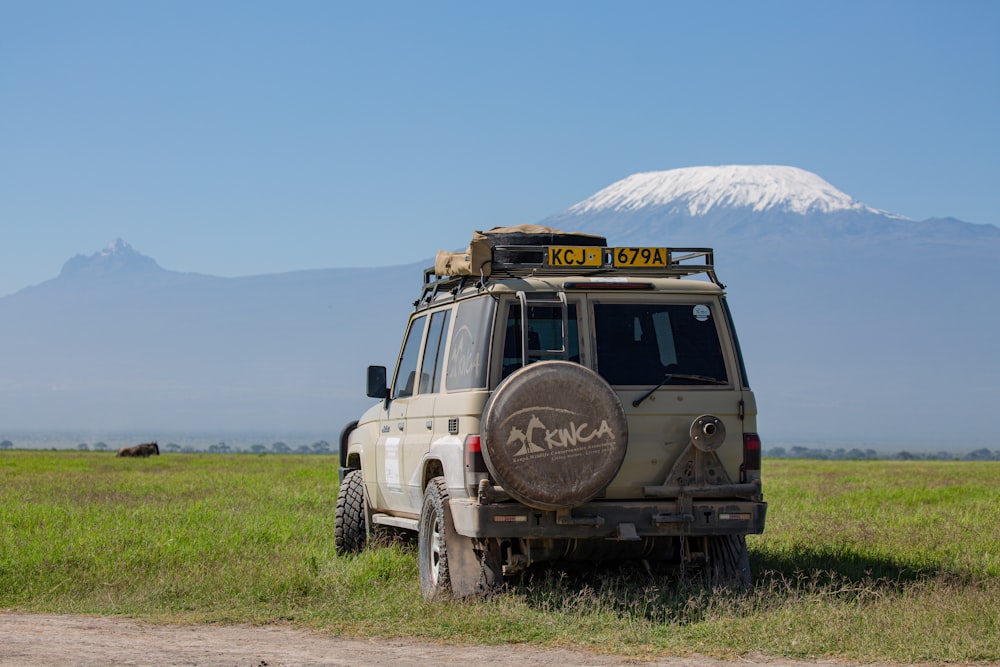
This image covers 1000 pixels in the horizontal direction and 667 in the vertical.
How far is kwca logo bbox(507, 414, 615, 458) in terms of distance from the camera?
8.70 m

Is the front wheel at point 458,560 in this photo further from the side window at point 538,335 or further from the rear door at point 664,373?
the side window at point 538,335

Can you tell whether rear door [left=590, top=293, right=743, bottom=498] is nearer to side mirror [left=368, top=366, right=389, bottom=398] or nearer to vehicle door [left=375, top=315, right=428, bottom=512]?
vehicle door [left=375, top=315, right=428, bottom=512]

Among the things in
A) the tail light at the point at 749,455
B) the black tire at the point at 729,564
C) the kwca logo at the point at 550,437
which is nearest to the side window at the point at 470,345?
the kwca logo at the point at 550,437

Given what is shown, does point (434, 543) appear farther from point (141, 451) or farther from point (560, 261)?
point (141, 451)

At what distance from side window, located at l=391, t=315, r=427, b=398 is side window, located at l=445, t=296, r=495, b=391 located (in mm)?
1156

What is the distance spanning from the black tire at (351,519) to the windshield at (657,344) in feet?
13.9

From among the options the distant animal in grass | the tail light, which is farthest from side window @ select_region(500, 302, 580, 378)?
the distant animal in grass

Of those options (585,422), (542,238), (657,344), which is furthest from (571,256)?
(585,422)

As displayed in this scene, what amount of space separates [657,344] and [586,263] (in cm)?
85

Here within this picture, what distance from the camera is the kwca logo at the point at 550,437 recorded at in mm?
8703

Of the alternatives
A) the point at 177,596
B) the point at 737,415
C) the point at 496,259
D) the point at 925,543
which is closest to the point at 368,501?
the point at 177,596

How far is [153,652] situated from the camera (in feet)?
26.1

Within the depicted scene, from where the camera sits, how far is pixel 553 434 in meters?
8.72

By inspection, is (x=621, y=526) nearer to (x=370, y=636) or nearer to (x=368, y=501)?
(x=370, y=636)
